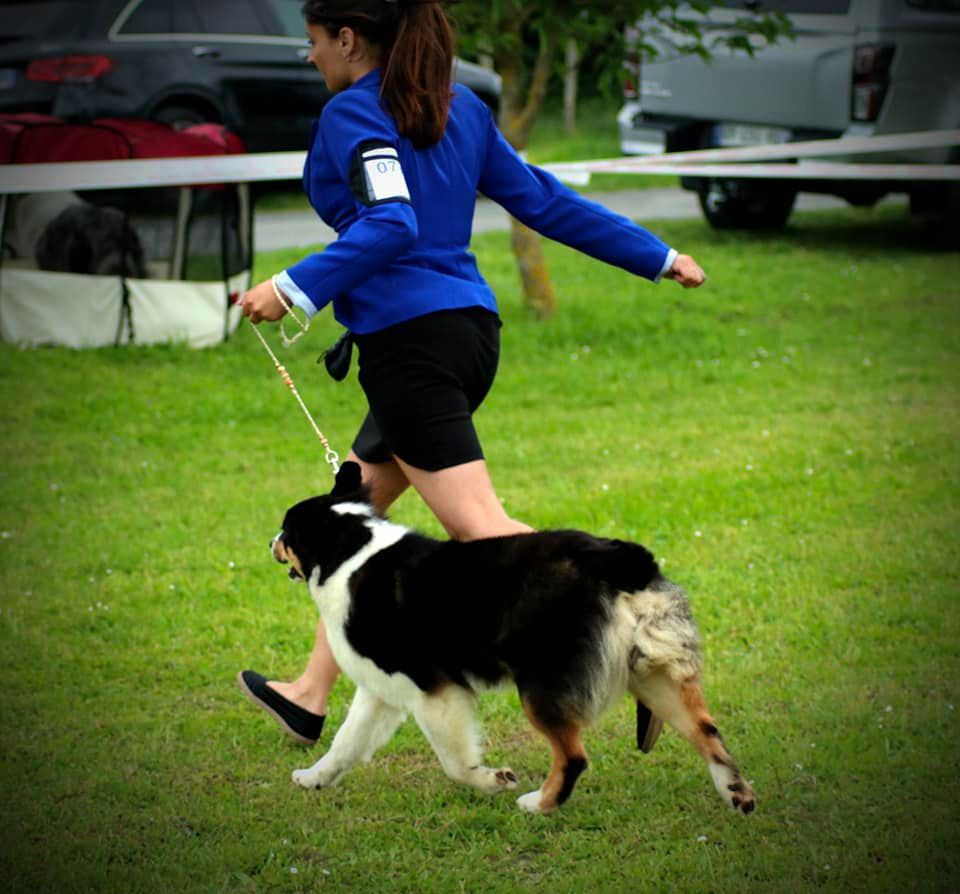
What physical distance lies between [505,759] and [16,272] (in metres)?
6.24

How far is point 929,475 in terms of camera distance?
6.63m

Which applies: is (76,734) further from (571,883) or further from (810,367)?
(810,367)

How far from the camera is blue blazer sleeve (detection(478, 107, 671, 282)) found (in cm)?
367

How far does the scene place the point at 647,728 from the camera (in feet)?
11.7

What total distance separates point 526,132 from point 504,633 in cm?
737

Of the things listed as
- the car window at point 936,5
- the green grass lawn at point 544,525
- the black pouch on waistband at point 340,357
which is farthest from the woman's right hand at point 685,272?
the car window at point 936,5

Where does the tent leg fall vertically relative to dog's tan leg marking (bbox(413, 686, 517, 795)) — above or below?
below

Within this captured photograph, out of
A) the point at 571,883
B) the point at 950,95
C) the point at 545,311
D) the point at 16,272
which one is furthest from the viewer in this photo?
the point at 950,95

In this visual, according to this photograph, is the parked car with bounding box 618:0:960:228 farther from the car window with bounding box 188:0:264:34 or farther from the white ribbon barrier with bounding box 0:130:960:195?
the car window with bounding box 188:0:264:34

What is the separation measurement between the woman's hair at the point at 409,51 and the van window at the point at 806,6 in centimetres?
964

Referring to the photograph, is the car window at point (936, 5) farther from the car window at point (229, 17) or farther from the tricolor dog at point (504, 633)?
the tricolor dog at point (504, 633)

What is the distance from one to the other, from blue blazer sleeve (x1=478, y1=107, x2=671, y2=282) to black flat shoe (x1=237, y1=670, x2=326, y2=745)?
172cm

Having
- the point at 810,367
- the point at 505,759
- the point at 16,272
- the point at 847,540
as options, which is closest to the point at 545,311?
the point at 810,367

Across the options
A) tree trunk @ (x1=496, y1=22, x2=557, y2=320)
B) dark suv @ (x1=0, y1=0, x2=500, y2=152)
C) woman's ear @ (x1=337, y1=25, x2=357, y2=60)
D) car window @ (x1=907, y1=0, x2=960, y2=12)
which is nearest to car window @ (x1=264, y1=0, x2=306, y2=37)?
dark suv @ (x1=0, y1=0, x2=500, y2=152)
